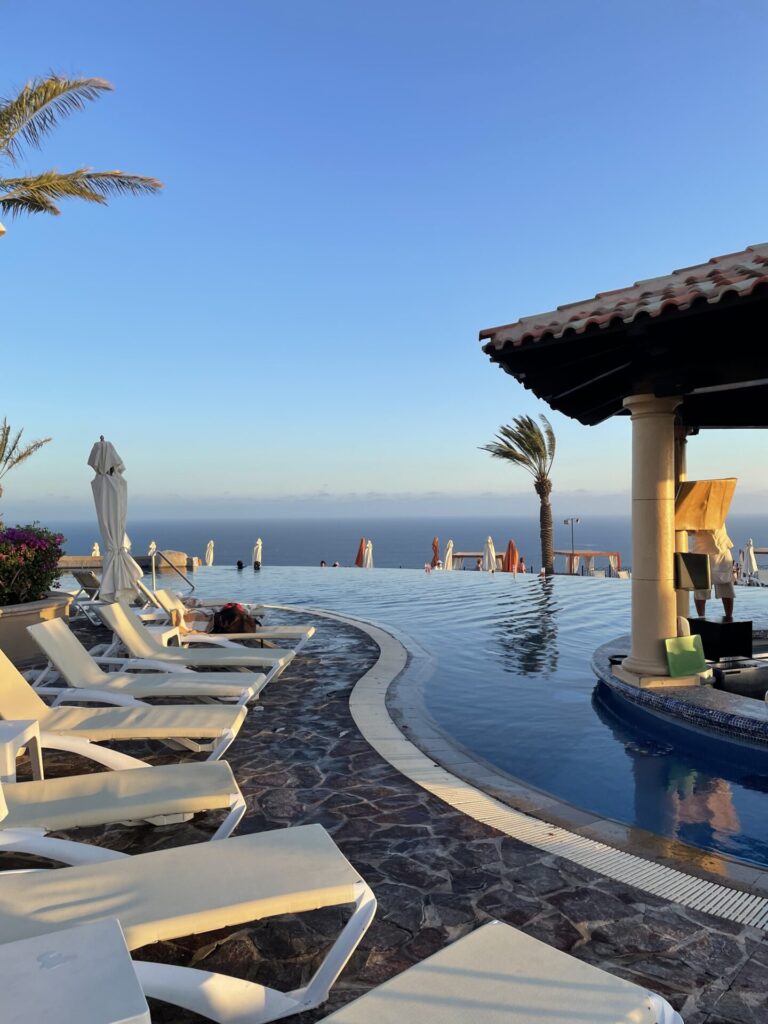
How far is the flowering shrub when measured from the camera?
9305 millimetres

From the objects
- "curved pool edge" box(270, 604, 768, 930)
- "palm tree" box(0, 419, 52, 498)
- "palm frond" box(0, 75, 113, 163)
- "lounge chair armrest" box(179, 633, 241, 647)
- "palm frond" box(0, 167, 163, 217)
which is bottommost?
"curved pool edge" box(270, 604, 768, 930)

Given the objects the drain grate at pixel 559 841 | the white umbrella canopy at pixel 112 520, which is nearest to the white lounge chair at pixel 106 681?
the drain grate at pixel 559 841

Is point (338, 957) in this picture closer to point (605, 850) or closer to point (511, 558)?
point (605, 850)

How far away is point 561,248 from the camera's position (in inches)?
654

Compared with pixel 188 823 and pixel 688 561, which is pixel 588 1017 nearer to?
pixel 188 823

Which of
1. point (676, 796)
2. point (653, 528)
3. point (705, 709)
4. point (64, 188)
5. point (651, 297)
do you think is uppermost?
point (64, 188)

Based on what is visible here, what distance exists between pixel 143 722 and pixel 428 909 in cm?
256

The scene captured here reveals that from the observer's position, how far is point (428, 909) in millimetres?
3225

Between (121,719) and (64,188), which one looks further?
(64,188)

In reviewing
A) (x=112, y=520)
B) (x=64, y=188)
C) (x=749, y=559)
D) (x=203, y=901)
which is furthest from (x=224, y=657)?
(x=749, y=559)

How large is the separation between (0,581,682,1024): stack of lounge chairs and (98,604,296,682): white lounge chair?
2.96 meters

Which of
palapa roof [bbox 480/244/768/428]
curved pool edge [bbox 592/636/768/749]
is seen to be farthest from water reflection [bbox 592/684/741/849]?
palapa roof [bbox 480/244/768/428]

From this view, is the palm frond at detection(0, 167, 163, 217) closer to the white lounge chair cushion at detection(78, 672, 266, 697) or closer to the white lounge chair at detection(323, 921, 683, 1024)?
the white lounge chair cushion at detection(78, 672, 266, 697)

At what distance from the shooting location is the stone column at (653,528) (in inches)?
283
